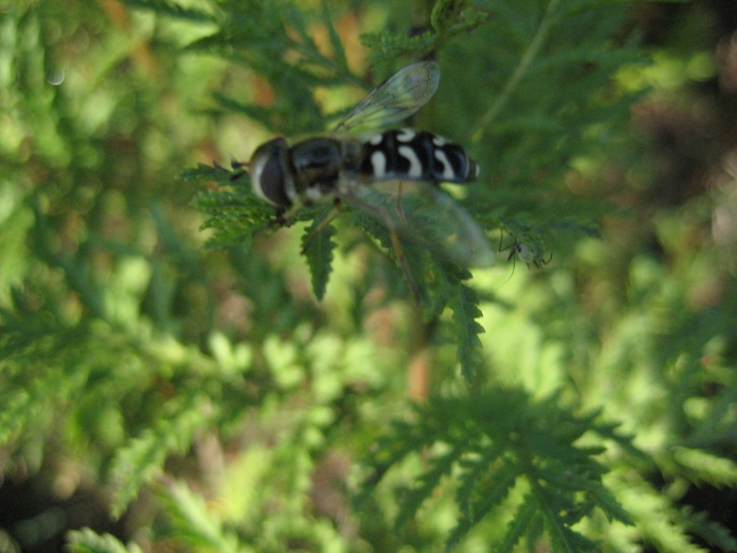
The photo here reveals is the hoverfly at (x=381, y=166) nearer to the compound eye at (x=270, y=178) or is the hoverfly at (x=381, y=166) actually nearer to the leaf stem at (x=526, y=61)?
the compound eye at (x=270, y=178)

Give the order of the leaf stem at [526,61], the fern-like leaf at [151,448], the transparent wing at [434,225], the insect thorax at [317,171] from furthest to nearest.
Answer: the fern-like leaf at [151,448]
the leaf stem at [526,61]
the insect thorax at [317,171]
the transparent wing at [434,225]

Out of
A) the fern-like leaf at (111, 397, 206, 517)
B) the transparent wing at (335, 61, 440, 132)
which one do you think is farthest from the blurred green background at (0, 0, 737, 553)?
the transparent wing at (335, 61, 440, 132)

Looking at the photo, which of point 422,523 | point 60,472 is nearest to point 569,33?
point 422,523

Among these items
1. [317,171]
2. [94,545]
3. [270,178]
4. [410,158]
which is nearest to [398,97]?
[410,158]

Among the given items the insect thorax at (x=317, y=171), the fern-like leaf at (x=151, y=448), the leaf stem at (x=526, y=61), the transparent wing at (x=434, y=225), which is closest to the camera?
the transparent wing at (x=434, y=225)

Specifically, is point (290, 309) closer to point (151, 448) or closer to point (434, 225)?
point (151, 448)

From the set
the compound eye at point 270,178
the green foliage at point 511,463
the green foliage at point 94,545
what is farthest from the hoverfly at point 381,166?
the green foliage at point 94,545
